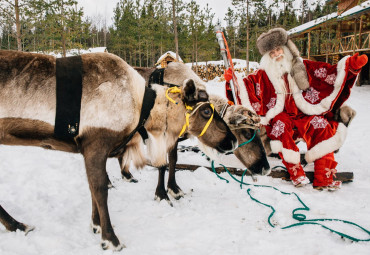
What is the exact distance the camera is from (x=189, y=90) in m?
2.21

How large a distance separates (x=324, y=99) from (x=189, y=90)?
7.66ft

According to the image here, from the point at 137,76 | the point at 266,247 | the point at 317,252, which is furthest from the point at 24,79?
the point at 317,252

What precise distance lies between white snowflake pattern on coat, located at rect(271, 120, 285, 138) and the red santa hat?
662mm

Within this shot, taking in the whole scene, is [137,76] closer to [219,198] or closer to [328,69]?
[219,198]

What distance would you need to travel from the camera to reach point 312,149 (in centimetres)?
336

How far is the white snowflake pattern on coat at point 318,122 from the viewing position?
341 centimetres

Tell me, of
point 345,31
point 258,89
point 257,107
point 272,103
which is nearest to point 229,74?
point 258,89

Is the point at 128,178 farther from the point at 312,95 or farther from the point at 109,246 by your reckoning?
the point at 312,95

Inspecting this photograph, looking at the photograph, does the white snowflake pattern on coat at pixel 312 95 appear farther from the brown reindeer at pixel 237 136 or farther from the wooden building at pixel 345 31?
the wooden building at pixel 345 31

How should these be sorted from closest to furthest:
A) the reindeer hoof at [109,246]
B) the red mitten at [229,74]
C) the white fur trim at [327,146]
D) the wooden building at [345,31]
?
the reindeer hoof at [109,246], the white fur trim at [327,146], the red mitten at [229,74], the wooden building at [345,31]

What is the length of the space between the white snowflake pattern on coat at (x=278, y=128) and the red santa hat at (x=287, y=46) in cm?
66

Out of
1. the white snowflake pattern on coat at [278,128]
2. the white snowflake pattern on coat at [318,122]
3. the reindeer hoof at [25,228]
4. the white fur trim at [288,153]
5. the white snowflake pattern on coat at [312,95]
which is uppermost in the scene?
→ the white snowflake pattern on coat at [312,95]

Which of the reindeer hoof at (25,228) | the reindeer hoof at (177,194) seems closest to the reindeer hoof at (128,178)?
the reindeer hoof at (177,194)

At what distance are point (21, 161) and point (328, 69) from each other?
469 centimetres
